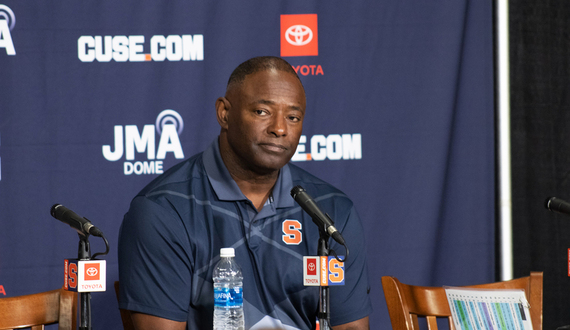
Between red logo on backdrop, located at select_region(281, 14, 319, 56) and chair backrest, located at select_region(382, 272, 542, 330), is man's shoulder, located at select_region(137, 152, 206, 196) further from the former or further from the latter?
red logo on backdrop, located at select_region(281, 14, 319, 56)

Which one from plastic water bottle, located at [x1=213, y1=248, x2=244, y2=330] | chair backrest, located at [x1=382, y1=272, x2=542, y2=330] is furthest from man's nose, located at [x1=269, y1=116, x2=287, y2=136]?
chair backrest, located at [x1=382, y1=272, x2=542, y2=330]

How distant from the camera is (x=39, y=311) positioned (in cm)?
171

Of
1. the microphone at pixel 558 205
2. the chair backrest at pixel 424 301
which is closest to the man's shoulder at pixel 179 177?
the chair backrest at pixel 424 301

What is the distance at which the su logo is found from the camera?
171 centimetres

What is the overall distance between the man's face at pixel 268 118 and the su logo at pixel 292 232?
168 millimetres

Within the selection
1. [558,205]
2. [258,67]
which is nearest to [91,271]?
[258,67]

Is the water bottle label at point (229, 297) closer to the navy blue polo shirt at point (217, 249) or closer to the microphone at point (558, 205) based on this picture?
the navy blue polo shirt at point (217, 249)

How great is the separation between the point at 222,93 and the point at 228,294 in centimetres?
155

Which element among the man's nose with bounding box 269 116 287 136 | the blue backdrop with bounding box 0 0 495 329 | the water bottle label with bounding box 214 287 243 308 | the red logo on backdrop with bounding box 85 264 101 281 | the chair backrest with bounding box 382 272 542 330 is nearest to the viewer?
the red logo on backdrop with bounding box 85 264 101 281

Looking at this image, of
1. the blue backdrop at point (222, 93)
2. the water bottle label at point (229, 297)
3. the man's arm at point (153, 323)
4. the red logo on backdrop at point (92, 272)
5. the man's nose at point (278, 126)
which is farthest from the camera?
the blue backdrop at point (222, 93)

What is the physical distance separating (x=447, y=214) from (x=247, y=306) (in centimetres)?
152

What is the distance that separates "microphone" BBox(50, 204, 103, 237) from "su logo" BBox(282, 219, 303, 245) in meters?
0.56

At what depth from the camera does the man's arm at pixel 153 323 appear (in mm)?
1539

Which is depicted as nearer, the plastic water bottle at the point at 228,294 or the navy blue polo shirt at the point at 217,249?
the plastic water bottle at the point at 228,294
